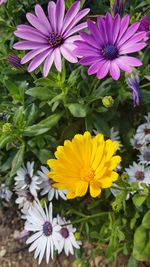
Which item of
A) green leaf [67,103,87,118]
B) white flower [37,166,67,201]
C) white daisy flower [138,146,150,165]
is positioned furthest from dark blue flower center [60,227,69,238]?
green leaf [67,103,87,118]

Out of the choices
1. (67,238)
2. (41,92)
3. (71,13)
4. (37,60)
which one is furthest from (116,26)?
(67,238)

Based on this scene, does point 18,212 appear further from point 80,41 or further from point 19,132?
point 80,41

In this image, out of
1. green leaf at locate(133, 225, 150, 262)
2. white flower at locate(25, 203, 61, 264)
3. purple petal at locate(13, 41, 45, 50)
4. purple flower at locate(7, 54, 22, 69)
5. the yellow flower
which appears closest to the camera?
the yellow flower

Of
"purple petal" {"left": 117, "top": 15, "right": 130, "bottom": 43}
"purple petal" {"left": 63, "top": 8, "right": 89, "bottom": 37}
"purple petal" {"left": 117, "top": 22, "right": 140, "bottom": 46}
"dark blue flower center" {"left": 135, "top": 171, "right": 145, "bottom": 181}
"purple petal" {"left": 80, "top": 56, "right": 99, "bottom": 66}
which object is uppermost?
"purple petal" {"left": 63, "top": 8, "right": 89, "bottom": 37}

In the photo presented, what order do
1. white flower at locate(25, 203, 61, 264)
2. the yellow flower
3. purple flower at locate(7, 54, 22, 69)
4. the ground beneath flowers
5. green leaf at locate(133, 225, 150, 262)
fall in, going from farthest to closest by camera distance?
1. the ground beneath flowers
2. white flower at locate(25, 203, 61, 264)
3. green leaf at locate(133, 225, 150, 262)
4. purple flower at locate(7, 54, 22, 69)
5. the yellow flower

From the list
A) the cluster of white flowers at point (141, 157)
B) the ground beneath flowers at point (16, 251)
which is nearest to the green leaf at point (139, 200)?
the cluster of white flowers at point (141, 157)

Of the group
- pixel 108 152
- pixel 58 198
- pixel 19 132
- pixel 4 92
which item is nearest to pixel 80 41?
pixel 108 152

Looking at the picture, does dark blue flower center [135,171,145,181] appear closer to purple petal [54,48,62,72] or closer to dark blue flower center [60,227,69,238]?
dark blue flower center [60,227,69,238]

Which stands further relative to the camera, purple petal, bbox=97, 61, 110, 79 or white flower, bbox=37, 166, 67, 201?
white flower, bbox=37, 166, 67, 201
